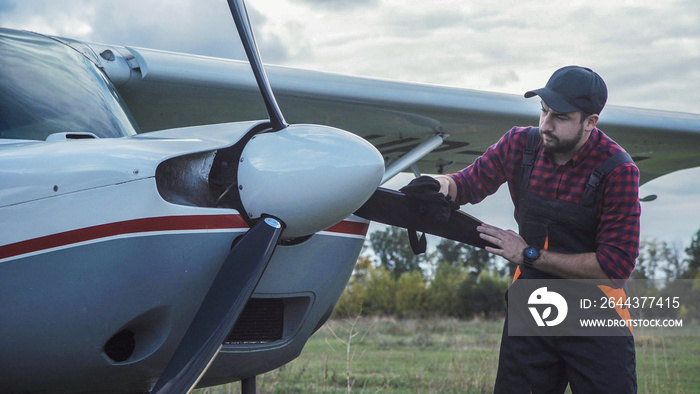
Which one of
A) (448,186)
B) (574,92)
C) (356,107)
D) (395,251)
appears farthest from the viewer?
(395,251)

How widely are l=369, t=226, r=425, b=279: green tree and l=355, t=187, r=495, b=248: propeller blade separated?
35.3 m

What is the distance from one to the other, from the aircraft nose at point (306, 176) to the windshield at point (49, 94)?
1.14 meters

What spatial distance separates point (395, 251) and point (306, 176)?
40690 mm

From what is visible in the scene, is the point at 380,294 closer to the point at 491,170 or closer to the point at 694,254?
the point at 694,254

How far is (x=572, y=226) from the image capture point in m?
3.63

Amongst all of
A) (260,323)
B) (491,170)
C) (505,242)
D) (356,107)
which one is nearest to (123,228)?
(260,323)

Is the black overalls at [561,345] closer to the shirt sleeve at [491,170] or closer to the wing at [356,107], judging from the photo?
the shirt sleeve at [491,170]

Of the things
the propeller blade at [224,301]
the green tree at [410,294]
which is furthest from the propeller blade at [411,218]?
the green tree at [410,294]

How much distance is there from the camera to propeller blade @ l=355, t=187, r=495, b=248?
12.0ft

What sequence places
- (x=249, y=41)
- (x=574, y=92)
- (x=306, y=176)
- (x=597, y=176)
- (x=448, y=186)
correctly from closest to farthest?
(x=306, y=176) → (x=249, y=41) → (x=597, y=176) → (x=574, y=92) → (x=448, y=186)

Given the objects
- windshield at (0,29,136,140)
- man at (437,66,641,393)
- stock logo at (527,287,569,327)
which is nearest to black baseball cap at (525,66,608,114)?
man at (437,66,641,393)

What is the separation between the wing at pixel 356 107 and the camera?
236 inches

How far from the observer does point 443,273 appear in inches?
1340

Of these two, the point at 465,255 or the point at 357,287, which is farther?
the point at 465,255
